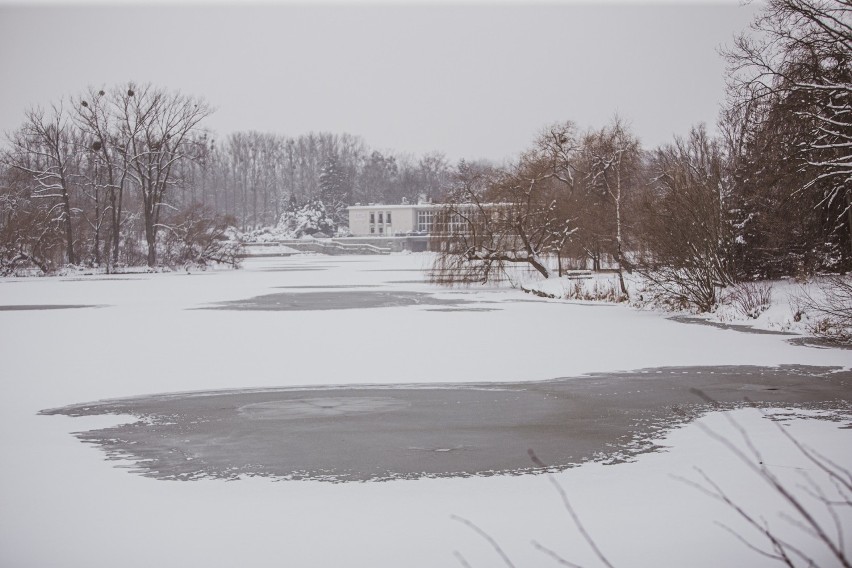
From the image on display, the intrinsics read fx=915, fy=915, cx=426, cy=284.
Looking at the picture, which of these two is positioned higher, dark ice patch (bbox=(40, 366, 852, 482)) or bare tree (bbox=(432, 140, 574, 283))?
bare tree (bbox=(432, 140, 574, 283))

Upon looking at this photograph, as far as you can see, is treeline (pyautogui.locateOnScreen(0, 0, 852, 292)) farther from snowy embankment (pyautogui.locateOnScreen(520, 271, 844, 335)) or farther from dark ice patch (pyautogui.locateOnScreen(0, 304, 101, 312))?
dark ice patch (pyautogui.locateOnScreen(0, 304, 101, 312))

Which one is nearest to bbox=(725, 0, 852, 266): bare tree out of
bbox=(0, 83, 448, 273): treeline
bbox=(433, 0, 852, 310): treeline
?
bbox=(433, 0, 852, 310): treeline

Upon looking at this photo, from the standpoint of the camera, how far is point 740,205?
100ft

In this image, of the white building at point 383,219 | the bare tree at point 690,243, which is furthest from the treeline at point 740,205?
the white building at point 383,219

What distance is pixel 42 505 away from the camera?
7926 mm

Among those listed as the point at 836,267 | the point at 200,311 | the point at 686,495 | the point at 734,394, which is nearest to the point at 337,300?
the point at 200,311

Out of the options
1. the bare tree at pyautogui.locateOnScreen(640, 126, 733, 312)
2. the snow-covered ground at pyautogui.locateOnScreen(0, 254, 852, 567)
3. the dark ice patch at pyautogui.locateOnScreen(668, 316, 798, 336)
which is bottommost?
the snow-covered ground at pyautogui.locateOnScreen(0, 254, 852, 567)

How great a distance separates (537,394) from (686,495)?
541 cm

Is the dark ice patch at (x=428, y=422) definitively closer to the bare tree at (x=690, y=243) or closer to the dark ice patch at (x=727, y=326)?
the dark ice patch at (x=727, y=326)

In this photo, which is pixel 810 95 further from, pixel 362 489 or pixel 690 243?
pixel 362 489

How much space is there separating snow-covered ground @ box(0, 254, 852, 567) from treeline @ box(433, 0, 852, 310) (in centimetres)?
552

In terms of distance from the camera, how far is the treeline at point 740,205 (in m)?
21.2

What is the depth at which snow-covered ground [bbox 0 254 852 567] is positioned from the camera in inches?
263

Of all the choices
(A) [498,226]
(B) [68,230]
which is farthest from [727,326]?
(B) [68,230]
